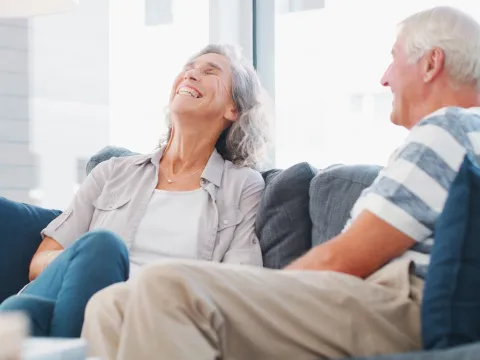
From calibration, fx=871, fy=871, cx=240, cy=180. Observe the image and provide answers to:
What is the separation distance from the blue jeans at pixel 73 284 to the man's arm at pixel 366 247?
0.52 metres

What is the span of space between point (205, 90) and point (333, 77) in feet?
3.33

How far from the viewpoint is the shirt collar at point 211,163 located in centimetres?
268

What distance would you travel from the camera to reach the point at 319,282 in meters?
1.64

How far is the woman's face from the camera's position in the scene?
278 centimetres

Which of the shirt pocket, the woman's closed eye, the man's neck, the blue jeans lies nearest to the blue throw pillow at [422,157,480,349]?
the man's neck

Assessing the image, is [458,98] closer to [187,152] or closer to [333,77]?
[187,152]

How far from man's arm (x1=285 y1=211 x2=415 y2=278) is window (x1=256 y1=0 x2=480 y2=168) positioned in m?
1.69

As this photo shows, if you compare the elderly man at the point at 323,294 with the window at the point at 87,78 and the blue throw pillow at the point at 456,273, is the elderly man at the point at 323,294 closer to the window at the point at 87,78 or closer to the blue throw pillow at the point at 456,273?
the blue throw pillow at the point at 456,273

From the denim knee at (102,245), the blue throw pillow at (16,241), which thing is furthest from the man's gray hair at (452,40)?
the blue throw pillow at (16,241)

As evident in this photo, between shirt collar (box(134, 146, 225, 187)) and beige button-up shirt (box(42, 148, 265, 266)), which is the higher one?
shirt collar (box(134, 146, 225, 187))

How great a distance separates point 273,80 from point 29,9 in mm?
1559

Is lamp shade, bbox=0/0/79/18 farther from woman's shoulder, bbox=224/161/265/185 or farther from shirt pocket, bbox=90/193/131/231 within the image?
woman's shoulder, bbox=224/161/265/185

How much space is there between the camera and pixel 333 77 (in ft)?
12.1

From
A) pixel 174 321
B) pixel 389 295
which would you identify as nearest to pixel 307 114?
pixel 389 295
